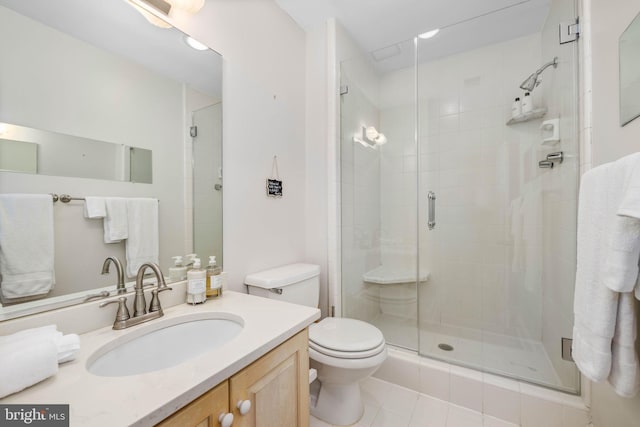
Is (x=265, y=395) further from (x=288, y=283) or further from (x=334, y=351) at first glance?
(x=288, y=283)

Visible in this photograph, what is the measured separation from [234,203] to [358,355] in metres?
0.97

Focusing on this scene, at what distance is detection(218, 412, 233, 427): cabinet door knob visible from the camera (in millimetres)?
594

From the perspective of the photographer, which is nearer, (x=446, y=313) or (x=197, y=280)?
(x=197, y=280)

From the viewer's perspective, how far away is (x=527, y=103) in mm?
1825

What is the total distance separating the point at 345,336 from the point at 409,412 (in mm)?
567

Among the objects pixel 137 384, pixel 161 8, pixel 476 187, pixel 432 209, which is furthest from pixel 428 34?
pixel 137 384

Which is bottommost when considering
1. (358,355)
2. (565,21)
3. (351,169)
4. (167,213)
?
(358,355)

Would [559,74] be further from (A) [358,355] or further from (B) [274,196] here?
(A) [358,355]

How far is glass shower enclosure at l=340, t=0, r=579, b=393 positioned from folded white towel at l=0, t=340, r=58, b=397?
1.55 metres

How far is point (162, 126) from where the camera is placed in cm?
105

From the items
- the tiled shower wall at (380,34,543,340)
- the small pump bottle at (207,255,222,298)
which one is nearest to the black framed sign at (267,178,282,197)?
the small pump bottle at (207,255,222,298)

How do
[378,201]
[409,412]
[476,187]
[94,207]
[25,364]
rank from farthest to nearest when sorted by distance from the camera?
[378,201] → [476,187] → [409,412] → [94,207] → [25,364]

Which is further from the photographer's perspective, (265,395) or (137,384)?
(265,395)

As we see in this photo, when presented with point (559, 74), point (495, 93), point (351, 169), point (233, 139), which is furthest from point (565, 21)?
point (233, 139)
